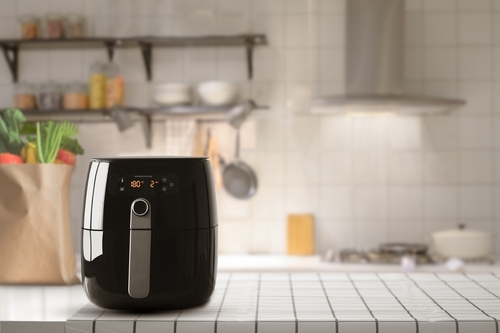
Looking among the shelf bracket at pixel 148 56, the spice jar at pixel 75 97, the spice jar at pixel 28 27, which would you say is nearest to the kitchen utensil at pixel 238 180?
the shelf bracket at pixel 148 56

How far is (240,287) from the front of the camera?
41.2 inches

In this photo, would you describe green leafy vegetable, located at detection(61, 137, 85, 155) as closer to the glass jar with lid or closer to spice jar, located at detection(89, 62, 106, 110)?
spice jar, located at detection(89, 62, 106, 110)

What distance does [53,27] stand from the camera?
9.77ft

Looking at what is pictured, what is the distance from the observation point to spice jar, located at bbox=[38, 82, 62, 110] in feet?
9.59

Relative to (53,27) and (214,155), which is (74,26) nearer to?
(53,27)

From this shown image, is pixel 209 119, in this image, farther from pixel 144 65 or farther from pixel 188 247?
pixel 188 247

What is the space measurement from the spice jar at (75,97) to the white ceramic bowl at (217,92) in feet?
1.76

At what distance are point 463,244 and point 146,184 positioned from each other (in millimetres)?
2095

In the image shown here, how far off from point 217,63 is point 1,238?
83.1 inches

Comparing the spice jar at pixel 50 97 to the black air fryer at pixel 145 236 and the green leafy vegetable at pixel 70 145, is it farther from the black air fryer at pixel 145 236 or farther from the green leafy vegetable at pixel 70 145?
the black air fryer at pixel 145 236

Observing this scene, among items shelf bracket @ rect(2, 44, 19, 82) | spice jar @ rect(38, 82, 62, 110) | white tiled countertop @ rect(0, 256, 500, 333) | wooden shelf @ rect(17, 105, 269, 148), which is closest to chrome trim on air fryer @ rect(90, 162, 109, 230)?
white tiled countertop @ rect(0, 256, 500, 333)

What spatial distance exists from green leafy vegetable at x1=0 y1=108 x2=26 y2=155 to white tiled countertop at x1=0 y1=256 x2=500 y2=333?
0.75 feet

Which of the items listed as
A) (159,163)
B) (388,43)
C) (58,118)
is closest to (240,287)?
(159,163)

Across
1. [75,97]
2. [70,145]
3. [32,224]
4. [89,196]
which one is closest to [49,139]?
[70,145]
